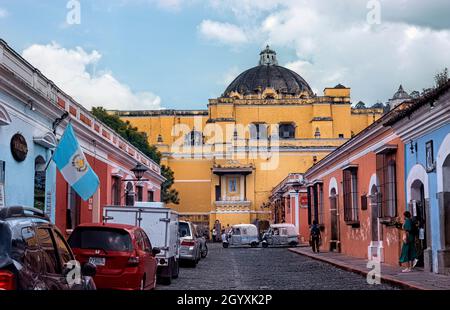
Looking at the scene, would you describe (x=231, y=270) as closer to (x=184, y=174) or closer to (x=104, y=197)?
(x=104, y=197)

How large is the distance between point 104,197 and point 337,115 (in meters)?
41.5

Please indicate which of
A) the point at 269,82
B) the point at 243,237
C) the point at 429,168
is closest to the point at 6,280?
the point at 429,168

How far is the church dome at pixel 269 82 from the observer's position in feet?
218

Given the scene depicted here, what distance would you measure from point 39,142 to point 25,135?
950mm

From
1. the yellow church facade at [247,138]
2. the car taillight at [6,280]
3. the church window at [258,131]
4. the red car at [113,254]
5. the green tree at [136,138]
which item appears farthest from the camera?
the church window at [258,131]

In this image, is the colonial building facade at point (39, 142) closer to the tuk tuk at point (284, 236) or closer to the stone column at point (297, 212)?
the tuk tuk at point (284, 236)

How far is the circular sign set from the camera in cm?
1525

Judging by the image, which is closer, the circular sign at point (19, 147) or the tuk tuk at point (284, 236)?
the circular sign at point (19, 147)

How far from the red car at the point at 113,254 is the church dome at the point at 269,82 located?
178 feet

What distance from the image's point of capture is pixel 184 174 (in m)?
62.3

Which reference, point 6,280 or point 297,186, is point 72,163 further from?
point 297,186

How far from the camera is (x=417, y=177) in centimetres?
1750

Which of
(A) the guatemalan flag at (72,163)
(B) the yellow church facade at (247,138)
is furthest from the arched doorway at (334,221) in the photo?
(B) the yellow church facade at (247,138)
